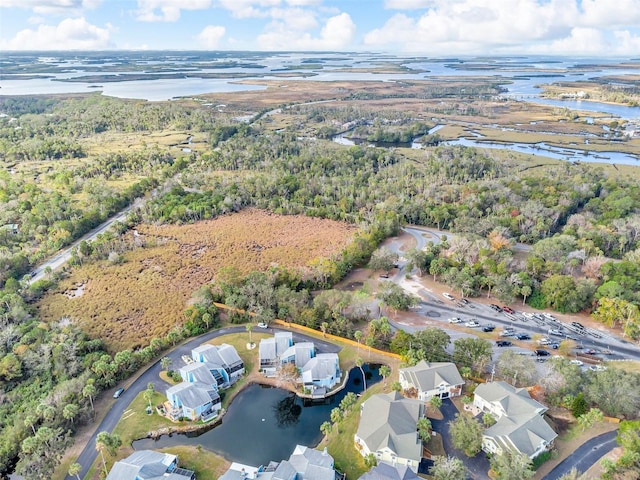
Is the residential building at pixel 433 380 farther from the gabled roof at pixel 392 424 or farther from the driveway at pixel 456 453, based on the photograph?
the gabled roof at pixel 392 424

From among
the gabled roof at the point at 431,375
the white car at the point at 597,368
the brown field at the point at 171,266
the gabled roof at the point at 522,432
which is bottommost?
the white car at the point at 597,368

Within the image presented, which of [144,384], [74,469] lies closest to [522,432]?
[74,469]

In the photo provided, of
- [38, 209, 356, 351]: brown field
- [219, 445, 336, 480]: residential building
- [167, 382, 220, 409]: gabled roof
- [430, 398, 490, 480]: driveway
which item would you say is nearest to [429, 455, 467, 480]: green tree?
[430, 398, 490, 480]: driveway

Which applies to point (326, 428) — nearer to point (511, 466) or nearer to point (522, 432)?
point (511, 466)

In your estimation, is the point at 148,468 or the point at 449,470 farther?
the point at 148,468

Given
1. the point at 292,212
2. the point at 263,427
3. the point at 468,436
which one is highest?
the point at 292,212

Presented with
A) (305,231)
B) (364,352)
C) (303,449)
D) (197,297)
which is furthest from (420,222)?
(303,449)

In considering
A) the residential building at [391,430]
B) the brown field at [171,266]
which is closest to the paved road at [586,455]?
the residential building at [391,430]

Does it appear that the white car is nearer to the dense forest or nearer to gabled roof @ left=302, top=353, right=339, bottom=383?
the dense forest
